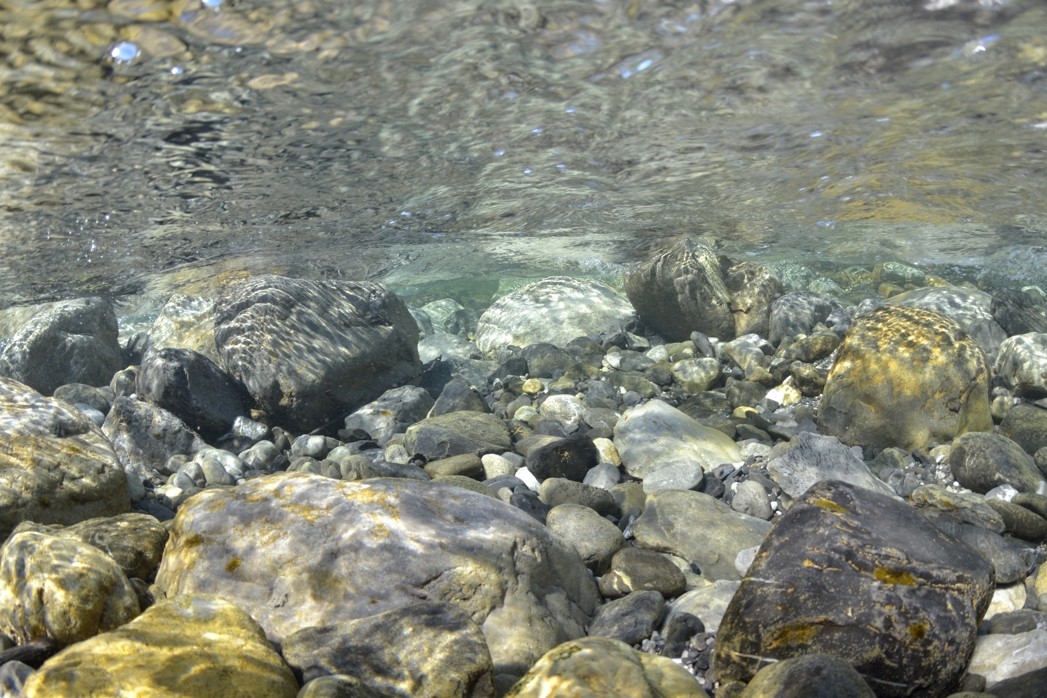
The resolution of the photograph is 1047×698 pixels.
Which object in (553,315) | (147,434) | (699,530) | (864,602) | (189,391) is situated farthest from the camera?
(553,315)

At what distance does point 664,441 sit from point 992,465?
2.76 meters

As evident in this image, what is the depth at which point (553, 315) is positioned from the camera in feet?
46.4

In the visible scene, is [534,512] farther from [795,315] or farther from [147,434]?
[795,315]

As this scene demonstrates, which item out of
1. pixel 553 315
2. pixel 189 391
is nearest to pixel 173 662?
pixel 189 391

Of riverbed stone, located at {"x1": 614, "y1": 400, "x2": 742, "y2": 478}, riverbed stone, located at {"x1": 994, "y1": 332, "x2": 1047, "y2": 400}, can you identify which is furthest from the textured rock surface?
riverbed stone, located at {"x1": 994, "y1": 332, "x2": 1047, "y2": 400}

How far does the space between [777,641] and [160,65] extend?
6.21 meters

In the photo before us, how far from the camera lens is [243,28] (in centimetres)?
540

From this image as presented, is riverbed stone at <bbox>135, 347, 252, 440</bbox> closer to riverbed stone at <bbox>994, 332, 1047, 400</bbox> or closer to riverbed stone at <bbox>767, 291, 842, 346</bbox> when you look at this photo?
riverbed stone at <bbox>767, 291, 842, 346</bbox>

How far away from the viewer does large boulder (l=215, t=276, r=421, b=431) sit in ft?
30.3

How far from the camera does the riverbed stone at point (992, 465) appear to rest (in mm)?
5863

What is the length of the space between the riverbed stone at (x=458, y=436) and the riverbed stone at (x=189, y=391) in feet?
9.61

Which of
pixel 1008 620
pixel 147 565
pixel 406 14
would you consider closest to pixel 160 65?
pixel 406 14

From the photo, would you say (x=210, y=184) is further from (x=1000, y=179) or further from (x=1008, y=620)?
(x=1000, y=179)

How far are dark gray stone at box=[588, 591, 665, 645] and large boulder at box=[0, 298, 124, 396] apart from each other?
12.3 metres
